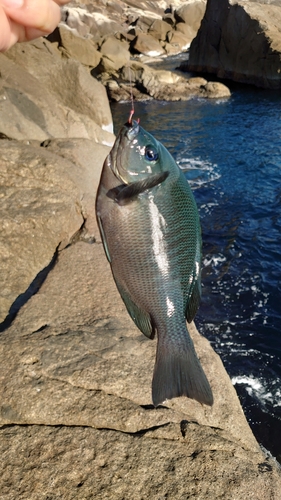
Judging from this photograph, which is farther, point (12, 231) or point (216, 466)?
point (12, 231)

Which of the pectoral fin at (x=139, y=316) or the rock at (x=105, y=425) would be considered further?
the rock at (x=105, y=425)

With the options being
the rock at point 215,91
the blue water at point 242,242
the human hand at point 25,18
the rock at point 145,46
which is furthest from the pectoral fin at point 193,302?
the rock at point 145,46

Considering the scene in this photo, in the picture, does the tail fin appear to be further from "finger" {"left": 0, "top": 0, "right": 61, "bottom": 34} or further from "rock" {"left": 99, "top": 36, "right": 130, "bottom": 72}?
"rock" {"left": 99, "top": 36, "right": 130, "bottom": 72}

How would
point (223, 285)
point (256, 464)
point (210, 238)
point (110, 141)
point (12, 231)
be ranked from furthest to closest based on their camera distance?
point (110, 141)
point (210, 238)
point (223, 285)
point (12, 231)
point (256, 464)

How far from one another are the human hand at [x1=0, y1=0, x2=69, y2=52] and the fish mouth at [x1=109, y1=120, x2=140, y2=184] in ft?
2.05

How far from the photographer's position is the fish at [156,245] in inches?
77.1

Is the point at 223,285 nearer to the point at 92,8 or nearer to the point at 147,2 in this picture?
the point at 92,8

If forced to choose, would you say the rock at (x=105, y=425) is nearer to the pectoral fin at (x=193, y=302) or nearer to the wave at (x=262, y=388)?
the pectoral fin at (x=193, y=302)

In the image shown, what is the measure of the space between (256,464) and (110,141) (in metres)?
8.87

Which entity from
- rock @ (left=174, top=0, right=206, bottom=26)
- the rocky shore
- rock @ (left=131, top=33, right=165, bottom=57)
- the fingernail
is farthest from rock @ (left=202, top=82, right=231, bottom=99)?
rock @ (left=174, top=0, right=206, bottom=26)

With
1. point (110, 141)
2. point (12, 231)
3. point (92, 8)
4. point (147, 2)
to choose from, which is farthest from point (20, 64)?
point (147, 2)

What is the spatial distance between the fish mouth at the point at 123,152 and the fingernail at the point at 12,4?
2.58 ft

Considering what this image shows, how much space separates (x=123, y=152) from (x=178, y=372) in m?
1.17

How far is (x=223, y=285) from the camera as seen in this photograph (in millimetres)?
7305
